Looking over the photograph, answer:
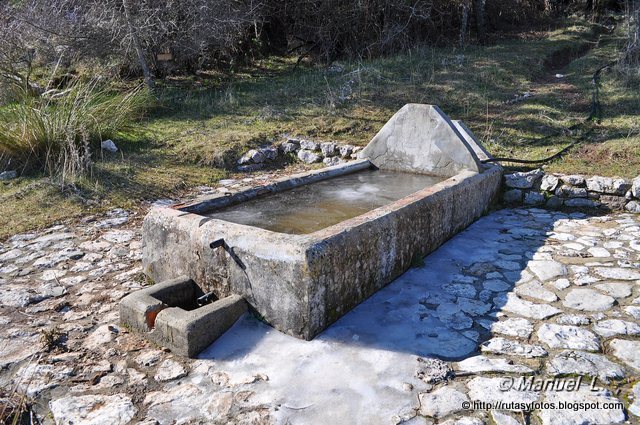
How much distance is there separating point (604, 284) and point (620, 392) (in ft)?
3.66

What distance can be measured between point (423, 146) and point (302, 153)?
1818mm

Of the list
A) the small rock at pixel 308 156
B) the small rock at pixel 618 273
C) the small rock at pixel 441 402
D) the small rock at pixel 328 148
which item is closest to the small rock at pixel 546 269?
the small rock at pixel 618 273

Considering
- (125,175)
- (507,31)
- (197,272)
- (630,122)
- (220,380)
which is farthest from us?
(507,31)

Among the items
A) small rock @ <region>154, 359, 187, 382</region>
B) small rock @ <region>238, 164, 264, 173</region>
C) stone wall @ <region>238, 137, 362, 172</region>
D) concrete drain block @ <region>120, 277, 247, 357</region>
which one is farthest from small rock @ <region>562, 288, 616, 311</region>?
small rock @ <region>238, 164, 264, 173</region>

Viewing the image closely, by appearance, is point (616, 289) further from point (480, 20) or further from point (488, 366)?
point (480, 20)

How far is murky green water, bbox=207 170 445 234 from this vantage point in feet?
10.6

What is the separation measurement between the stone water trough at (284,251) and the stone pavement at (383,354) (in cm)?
11

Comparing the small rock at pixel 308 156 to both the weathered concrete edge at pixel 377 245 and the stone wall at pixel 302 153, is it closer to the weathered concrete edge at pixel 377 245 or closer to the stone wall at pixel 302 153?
the stone wall at pixel 302 153

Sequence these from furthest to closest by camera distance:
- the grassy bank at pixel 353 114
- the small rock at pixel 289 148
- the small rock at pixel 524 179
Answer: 1. the small rock at pixel 289 148
2. the grassy bank at pixel 353 114
3. the small rock at pixel 524 179

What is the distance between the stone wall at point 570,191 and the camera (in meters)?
4.36

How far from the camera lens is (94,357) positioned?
2.40 meters

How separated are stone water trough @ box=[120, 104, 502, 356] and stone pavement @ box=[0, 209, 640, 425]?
105 mm

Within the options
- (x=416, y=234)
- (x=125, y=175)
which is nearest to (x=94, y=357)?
(x=416, y=234)

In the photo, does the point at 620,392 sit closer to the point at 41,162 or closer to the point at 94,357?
the point at 94,357
